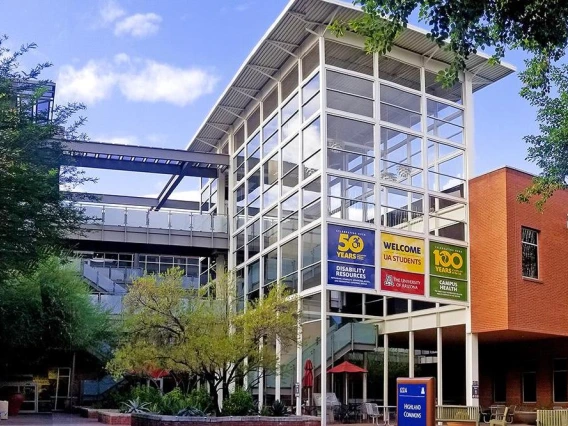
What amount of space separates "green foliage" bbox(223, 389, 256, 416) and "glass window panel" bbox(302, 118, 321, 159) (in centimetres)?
917

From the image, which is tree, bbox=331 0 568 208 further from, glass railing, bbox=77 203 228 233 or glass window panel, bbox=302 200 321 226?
glass railing, bbox=77 203 228 233

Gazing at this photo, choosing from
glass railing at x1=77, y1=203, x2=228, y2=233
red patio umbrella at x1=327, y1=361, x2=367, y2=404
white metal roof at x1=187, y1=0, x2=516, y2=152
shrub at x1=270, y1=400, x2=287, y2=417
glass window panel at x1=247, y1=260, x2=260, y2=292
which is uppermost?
white metal roof at x1=187, y1=0, x2=516, y2=152

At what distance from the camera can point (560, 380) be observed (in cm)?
3203

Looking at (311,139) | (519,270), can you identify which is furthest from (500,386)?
(311,139)

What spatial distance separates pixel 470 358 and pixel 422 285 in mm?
3016

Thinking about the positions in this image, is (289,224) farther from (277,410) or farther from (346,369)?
(277,410)

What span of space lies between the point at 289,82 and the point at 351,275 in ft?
29.1

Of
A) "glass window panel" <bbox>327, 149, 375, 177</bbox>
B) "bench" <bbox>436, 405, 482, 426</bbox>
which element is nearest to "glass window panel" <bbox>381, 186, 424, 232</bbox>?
"glass window panel" <bbox>327, 149, 375, 177</bbox>

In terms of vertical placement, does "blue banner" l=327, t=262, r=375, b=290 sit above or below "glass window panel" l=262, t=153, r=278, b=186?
below

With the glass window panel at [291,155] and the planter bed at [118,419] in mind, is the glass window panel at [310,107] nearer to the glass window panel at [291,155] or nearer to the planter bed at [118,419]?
the glass window panel at [291,155]

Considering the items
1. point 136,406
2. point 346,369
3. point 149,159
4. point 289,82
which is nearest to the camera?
point 136,406

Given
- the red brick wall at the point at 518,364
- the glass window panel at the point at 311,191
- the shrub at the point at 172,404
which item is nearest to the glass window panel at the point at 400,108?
the glass window panel at the point at 311,191

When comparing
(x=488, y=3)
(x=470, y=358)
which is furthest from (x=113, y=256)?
(x=488, y=3)

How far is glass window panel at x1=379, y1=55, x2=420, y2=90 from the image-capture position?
100 feet
